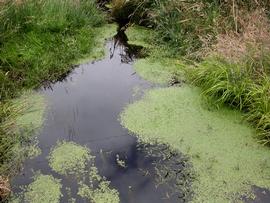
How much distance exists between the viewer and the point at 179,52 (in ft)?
18.2

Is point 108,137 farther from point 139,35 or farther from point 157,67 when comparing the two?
point 139,35

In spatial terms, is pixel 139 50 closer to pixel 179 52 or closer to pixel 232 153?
pixel 179 52

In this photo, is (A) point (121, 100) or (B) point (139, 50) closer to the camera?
(A) point (121, 100)

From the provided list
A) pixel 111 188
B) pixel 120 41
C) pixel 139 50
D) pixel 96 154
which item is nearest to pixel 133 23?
pixel 120 41

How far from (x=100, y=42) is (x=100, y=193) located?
359 centimetres

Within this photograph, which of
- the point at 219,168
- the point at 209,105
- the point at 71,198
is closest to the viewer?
the point at 71,198

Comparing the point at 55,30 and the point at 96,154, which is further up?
the point at 55,30

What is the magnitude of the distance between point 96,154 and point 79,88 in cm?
144

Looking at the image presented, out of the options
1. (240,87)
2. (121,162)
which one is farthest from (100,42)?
(121,162)

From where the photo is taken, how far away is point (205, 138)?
3.91m

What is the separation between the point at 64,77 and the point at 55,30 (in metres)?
1.12

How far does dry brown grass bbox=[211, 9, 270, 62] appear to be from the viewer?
4426mm

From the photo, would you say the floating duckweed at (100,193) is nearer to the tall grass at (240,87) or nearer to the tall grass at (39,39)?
the tall grass at (240,87)

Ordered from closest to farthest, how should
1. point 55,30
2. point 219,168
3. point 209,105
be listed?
point 219,168
point 209,105
point 55,30
